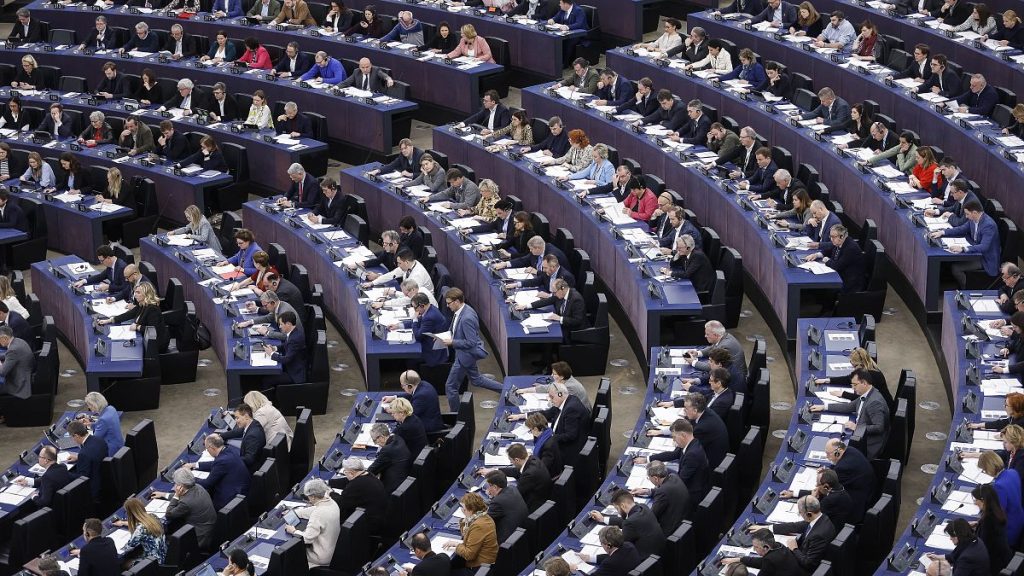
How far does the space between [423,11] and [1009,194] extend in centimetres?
1059

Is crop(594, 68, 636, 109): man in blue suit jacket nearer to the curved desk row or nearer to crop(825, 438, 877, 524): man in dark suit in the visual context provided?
the curved desk row

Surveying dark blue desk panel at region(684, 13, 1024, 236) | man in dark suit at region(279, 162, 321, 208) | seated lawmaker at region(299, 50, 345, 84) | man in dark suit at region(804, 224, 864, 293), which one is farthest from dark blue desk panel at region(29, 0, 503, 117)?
man in dark suit at region(804, 224, 864, 293)

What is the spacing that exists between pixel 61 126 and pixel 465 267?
7.85 metres

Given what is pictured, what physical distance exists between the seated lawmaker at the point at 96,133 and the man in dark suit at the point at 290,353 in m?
7.18

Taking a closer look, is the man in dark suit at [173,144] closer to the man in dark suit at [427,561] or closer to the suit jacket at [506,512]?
the suit jacket at [506,512]

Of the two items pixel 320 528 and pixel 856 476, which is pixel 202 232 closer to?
pixel 320 528

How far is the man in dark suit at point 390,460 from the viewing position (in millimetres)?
12727

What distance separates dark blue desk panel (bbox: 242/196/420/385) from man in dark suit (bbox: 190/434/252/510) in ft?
8.89

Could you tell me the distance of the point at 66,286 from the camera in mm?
17344

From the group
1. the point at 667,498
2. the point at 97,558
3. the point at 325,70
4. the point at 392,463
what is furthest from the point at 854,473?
the point at 325,70

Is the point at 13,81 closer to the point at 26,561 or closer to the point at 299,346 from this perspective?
the point at 299,346

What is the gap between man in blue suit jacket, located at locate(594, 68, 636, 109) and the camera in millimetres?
20203

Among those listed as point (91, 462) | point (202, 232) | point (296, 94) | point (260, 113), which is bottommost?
point (91, 462)

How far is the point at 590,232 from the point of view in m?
17.4
